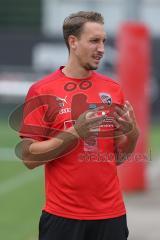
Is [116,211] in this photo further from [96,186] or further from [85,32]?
[85,32]

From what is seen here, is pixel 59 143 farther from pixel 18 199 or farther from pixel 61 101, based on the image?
pixel 18 199

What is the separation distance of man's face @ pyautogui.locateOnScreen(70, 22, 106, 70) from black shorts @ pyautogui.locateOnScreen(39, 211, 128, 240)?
91 centimetres

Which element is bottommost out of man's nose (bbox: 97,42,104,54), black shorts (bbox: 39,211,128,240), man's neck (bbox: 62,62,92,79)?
black shorts (bbox: 39,211,128,240)

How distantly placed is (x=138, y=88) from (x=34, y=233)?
3.71 meters

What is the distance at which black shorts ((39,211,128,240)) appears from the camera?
4.61m

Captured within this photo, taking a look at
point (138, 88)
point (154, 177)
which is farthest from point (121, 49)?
point (154, 177)

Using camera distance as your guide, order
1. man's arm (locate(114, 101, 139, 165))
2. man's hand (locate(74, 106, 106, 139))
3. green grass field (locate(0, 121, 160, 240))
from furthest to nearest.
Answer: green grass field (locate(0, 121, 160, 240)), man's arm (locate(114, 101, 139, 165)), man's hand (locate(74, 106, 106, 139))

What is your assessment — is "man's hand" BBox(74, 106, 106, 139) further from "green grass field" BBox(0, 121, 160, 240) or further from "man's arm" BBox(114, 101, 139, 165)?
"green grass field" BBox(0, 121, 160, 240)

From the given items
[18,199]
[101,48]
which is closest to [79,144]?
[101,48]

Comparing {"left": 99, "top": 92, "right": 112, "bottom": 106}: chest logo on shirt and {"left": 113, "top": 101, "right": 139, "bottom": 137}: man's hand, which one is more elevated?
{"left": 99, "top": 92, "right": 112, "bottom": 106}: chest logo on shirt

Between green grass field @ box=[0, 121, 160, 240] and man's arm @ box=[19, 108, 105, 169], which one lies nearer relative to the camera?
man's arm @ box=[19, 108, 105, 169]

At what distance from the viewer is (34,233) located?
8516 millimetres

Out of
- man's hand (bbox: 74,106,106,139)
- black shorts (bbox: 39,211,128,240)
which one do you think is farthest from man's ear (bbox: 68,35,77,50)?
black shorts (bbox: 39,211,128,240)

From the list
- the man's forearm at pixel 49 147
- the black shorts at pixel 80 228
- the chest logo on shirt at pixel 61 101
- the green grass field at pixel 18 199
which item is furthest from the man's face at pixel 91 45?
the green grass field at pixel 18 199
